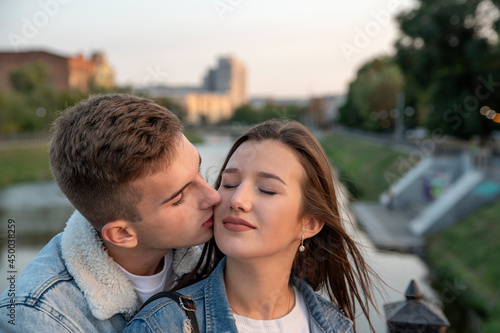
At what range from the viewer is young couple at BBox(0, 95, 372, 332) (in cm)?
143

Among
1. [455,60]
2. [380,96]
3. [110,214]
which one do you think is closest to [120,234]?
[110,214]

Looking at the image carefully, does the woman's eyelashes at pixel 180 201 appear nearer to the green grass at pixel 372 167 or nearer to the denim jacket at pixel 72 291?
the denim jacket at pixel 72 291

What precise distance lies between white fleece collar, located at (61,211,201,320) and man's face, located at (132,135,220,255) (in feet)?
0.44

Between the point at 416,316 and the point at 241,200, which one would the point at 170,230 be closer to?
the point at 241,200

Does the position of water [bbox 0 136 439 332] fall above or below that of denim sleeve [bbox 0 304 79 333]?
below

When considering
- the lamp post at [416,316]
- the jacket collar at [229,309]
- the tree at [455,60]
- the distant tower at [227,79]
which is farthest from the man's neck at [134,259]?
the distant tower at [227,79]

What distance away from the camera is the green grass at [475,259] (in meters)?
8.00

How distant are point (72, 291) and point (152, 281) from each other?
303mm

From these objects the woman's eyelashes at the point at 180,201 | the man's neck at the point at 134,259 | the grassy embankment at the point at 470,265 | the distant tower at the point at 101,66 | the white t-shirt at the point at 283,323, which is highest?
the woman's eyelashes at the point at 180,201

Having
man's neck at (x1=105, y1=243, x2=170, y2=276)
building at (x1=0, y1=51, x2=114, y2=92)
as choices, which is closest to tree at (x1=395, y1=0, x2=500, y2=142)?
man's neck at (x1=105, y1=243, x2=170, y2=276)

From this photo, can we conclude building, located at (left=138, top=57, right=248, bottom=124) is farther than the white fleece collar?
Yes

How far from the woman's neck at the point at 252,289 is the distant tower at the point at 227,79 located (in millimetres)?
62821

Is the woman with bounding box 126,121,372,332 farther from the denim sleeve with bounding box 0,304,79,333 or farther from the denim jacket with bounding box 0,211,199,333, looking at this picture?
the denim sleeve with bounding box 0,304,79,333

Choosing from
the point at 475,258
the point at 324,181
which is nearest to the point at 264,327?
the point at 324,181
